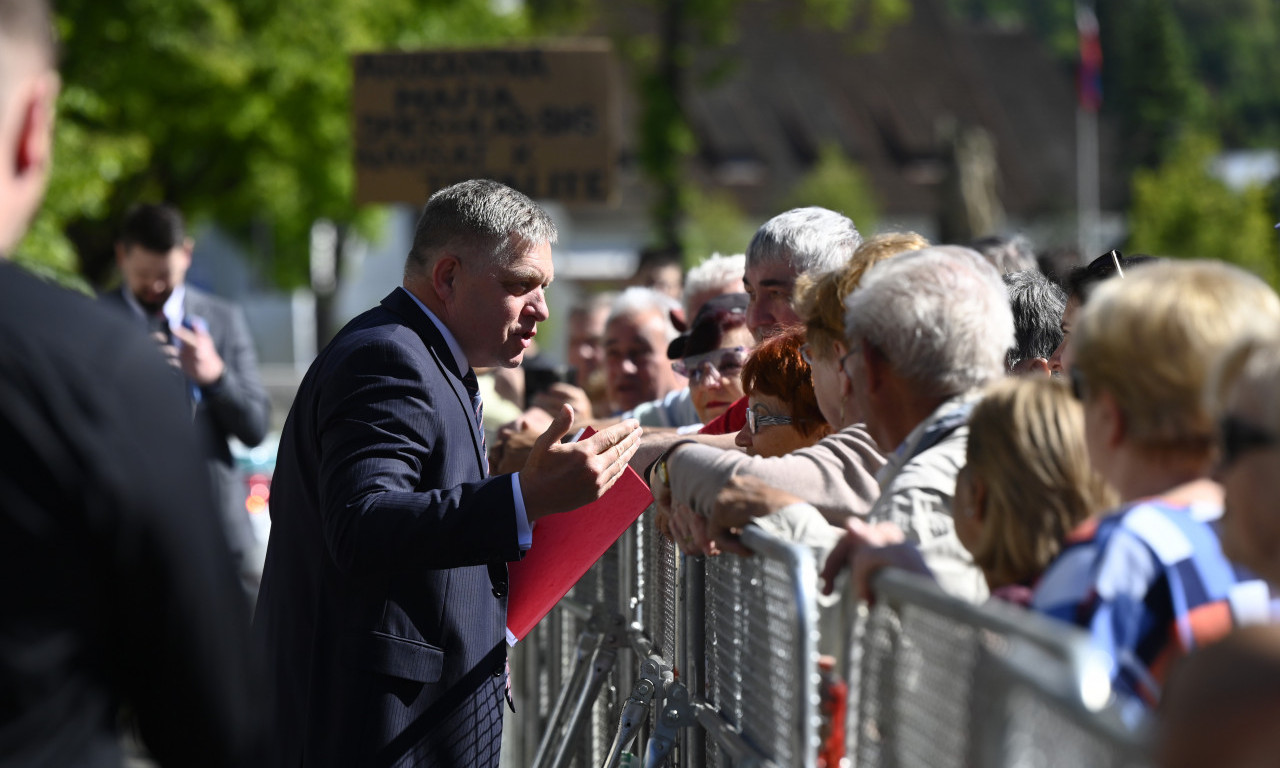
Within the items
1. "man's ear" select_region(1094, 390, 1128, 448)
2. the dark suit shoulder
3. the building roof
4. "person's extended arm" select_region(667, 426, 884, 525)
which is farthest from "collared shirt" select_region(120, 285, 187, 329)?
the building roof

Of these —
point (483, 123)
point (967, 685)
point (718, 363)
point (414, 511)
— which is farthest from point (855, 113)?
point (967, 685)

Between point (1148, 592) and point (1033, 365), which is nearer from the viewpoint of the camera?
point (1148, 592)

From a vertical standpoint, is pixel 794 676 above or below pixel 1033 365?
below

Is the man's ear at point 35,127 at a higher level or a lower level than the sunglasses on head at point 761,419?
higher

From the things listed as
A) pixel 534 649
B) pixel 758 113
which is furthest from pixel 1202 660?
pixel 758 113

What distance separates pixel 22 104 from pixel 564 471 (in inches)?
62.0

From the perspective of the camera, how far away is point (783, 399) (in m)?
3.70

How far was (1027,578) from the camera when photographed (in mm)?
2377

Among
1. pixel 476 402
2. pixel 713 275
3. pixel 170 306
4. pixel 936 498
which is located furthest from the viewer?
pixel 170 306

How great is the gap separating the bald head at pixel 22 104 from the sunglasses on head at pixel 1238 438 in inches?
57.2

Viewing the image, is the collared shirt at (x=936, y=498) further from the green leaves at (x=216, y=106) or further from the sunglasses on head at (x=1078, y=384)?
the green leaves at (x=216, y=106)

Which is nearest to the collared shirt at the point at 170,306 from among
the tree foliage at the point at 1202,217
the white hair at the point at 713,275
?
the white hair at the point at 713,275

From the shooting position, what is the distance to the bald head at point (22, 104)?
1.70 m

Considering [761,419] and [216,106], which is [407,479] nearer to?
[761,419]
